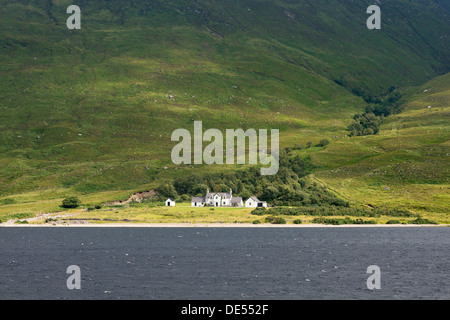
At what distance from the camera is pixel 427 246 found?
100500mm

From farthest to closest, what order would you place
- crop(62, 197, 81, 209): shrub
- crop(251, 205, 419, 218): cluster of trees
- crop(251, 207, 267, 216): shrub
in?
crop(62, 197, 81, 209): shrub < crop(251, 205, 419, 218): cluster of trees < crop(251, 207, 267, 216): shrub

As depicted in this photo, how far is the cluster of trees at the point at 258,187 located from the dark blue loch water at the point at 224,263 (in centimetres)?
2707

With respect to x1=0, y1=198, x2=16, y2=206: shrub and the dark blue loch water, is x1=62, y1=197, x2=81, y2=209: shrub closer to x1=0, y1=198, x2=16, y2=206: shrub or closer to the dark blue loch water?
the dark blue loch water

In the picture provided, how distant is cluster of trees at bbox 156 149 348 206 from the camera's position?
155200 millimetres

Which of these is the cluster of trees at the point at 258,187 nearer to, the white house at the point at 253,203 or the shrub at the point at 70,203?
the white house at the point at 253,203

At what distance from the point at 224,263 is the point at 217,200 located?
3127 inches

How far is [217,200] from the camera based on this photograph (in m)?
158

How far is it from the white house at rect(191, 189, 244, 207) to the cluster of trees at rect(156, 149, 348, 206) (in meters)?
4.83

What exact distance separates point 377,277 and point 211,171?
12934 centimetres

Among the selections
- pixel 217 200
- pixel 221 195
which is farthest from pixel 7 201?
pixel 221 195

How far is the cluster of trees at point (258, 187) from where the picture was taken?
15520 cm

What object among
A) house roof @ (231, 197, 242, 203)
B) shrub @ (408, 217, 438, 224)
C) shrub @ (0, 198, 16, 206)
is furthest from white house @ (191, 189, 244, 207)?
shrub @ (0, 198, 16, 206)

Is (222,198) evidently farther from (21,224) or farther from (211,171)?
(21,224)
